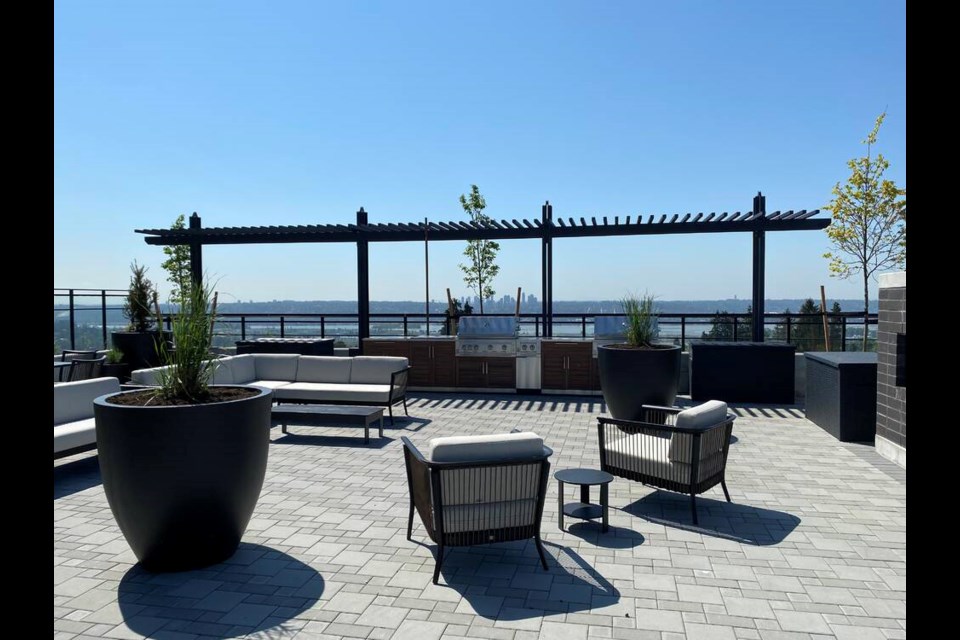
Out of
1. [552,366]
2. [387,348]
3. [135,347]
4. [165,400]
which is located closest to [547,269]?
[552,366]

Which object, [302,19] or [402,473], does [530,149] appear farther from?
[402,473]

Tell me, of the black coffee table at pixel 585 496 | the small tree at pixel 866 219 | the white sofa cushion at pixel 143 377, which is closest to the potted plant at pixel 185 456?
the black coffee table at pixel 585 496

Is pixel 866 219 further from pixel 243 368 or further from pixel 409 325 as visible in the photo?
pixel 243 368

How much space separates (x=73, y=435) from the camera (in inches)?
218

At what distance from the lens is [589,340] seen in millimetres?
10484

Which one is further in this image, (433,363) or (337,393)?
(433,363)

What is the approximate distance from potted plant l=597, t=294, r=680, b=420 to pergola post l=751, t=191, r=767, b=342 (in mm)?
3381

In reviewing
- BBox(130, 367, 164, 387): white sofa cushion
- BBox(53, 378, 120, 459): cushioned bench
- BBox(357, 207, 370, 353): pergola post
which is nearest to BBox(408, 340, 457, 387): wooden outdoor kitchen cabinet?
BBox(357, 207, 370, 353): pergola post

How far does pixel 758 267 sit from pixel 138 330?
34.7ft

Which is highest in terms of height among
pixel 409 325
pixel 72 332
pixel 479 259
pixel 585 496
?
pixel 479 259

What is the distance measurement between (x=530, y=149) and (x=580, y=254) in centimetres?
491

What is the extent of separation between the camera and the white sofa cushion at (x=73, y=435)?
5398 millimetres
